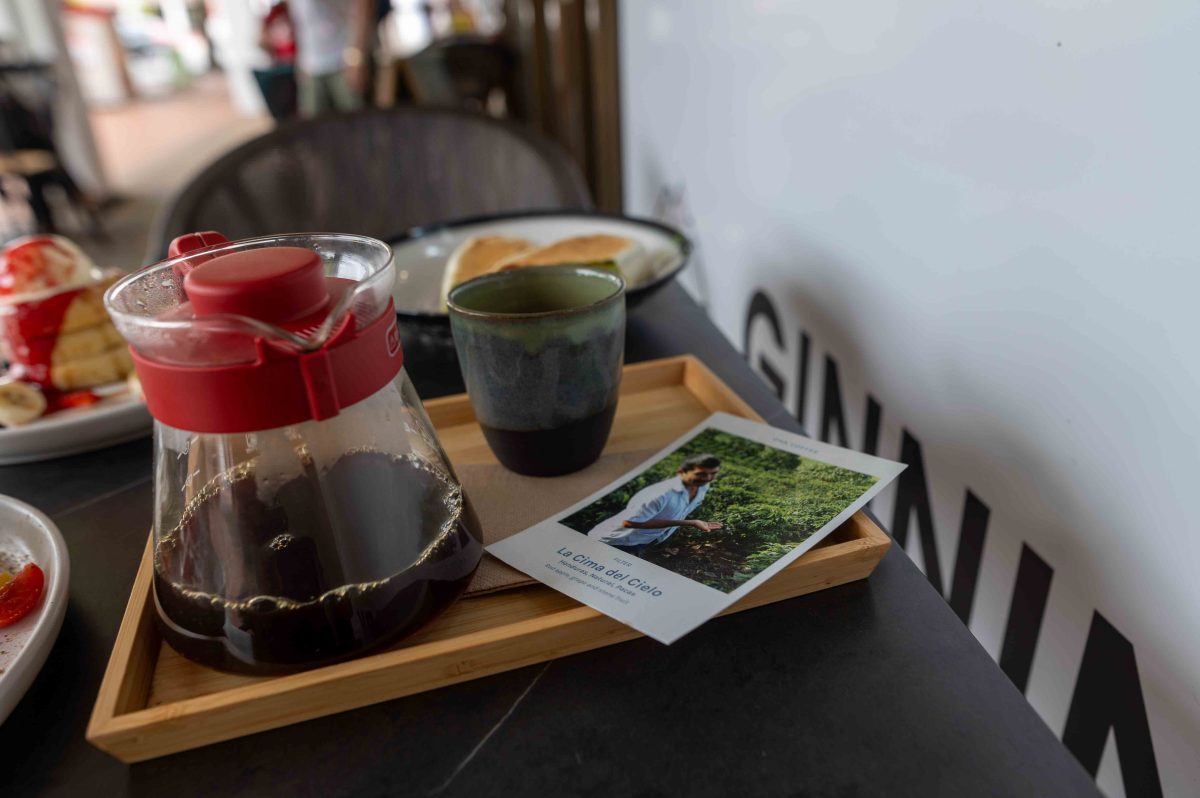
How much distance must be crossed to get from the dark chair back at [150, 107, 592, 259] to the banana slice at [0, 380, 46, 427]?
1.76 ft

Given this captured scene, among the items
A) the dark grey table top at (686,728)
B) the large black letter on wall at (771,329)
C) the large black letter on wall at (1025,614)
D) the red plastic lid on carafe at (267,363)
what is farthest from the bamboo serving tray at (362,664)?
the large black letter on wall at (771,329)

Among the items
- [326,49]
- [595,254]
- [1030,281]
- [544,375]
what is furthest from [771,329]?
[326,49]

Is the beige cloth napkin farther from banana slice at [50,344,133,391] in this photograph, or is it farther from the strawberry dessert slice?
banana slice at [50,344,133,391]

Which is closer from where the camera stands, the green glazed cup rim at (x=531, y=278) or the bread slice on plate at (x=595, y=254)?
the green glazed cup rim at (x=531, y=278)

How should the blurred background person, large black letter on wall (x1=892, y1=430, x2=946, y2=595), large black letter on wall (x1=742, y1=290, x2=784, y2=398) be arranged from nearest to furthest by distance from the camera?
large black letter on wall (x1=892, y1=430, x2=946, y2=595) < large black letter on wall (x1=742, y1=290, x2=784, y2=398) < the blurred background person

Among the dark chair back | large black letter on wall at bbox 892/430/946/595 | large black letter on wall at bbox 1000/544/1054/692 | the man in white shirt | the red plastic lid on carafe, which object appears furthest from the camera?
the dark chair back

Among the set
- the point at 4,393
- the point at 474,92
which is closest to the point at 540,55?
the point at 474,92

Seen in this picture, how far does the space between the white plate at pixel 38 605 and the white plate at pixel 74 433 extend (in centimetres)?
10

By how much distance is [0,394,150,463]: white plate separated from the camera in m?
0.56

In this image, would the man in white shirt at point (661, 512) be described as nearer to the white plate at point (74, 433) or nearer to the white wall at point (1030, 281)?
the white wall at point (1030, 281)

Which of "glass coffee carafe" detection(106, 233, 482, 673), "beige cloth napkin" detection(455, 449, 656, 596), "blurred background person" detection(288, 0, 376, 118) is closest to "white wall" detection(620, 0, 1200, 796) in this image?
"beige cloth napkin" detection(455, 449, 656, 596)

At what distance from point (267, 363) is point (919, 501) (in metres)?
0.56

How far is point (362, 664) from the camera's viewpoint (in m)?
0.33

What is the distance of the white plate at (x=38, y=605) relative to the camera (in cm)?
34
